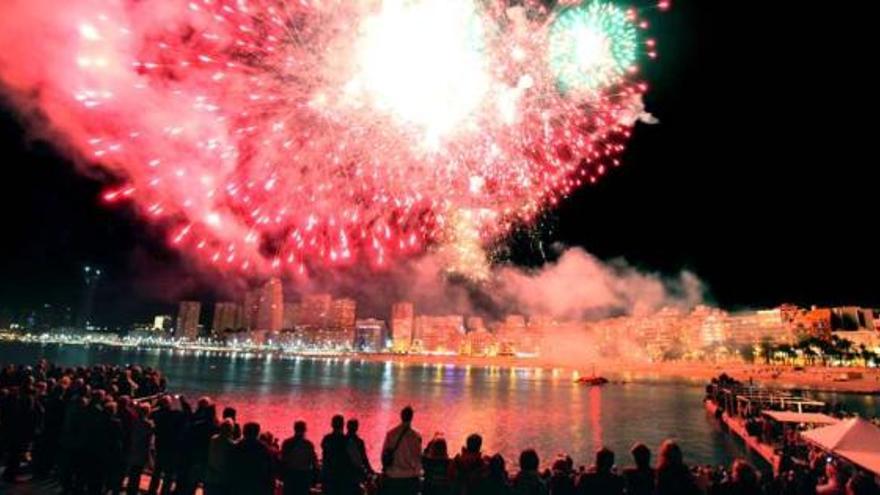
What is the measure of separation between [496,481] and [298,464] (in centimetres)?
230

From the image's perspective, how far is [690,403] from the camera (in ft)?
194

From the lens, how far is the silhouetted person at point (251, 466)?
637 cm

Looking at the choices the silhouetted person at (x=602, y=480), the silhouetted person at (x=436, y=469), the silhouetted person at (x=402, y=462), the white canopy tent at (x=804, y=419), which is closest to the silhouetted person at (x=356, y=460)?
the silhouetted person at (x=402, y=462)

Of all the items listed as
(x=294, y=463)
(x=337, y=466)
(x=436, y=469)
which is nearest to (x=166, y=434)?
(x=294, y=463)

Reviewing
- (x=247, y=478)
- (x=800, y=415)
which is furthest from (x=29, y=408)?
(x=800, y=415)

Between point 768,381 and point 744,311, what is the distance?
244ft

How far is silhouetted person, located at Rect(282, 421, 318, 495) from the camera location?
6844 millimetres

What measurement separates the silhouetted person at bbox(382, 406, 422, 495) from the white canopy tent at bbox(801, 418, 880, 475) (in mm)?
10681

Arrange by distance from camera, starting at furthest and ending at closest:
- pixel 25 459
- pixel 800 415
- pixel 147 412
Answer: pixel 800 415 → pixel 25 459 → pixel 147 412

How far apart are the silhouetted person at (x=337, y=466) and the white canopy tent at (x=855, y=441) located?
11353 millimetres

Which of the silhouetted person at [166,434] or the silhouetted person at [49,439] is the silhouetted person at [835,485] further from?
the silhouetted person at [49,439]

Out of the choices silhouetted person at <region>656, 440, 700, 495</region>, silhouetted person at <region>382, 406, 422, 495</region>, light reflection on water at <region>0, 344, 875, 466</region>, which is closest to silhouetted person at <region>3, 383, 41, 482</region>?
silhouetted person at <region>382, 406, 422, 495</region>

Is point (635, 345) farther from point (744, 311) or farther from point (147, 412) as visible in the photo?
point (147, 412)

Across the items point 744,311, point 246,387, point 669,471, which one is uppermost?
point 744,311
